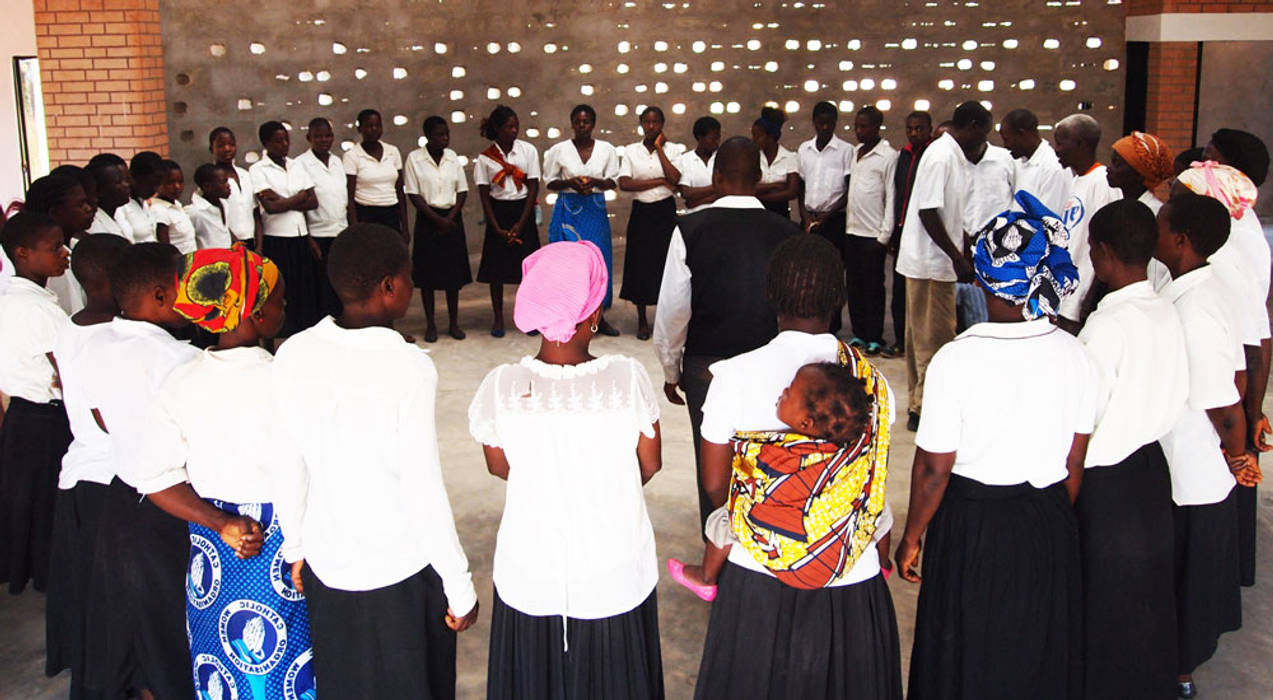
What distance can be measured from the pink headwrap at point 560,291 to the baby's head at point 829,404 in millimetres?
478

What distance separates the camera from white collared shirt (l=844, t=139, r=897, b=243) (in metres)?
7.23

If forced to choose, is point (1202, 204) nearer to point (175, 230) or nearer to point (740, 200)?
point (740, 200)

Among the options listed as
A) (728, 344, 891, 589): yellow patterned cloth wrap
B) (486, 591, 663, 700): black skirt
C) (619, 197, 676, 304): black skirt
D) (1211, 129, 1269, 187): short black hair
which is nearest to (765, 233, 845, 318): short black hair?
(728, 344, 891, 589): yellow patterned cloth wrap

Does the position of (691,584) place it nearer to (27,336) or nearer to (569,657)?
(569,657)

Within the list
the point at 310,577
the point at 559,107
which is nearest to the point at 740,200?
the point at 310,577

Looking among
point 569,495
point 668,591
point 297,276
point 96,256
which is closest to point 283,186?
point 297,276

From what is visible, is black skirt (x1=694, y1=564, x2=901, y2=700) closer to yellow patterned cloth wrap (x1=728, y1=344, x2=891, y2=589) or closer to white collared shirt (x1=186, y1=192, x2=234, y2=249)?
yellow patterned cloth wrap (x1=728, y1=344, x2=891, y2=589)

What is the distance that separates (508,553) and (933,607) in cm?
114

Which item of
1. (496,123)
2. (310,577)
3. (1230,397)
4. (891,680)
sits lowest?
(891,680)

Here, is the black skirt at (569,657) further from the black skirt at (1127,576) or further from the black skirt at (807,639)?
the black skirt at (1127,576)

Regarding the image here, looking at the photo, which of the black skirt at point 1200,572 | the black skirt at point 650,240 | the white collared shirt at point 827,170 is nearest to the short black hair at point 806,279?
the black skirt at point 1200,572

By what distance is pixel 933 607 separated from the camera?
2.93 metres

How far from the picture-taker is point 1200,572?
3.49 meters

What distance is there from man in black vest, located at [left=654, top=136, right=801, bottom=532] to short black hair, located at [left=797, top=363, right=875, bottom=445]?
135 cm
